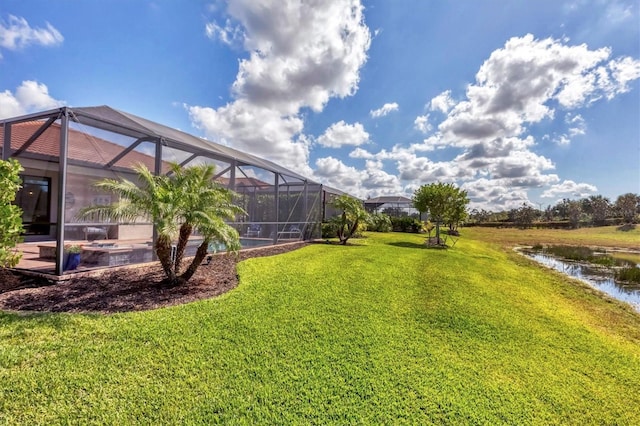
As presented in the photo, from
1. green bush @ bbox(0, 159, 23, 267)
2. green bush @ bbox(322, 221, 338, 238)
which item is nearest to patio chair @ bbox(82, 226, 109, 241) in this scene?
green bush @ bbox(0, 159, 23, 267)

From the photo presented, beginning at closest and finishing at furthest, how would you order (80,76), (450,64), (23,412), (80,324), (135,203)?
(23,412)
(80,324)
(135,203)
(80,76)
(450,64)

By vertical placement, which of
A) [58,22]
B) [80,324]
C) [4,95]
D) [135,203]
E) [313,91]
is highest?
[313,91]

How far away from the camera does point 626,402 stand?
323cm

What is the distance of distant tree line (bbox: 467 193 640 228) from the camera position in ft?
165

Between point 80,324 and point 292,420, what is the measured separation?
11.8ft

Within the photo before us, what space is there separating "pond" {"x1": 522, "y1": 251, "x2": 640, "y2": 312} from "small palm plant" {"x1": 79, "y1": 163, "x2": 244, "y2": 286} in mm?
11103

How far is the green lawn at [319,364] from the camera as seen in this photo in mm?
2721

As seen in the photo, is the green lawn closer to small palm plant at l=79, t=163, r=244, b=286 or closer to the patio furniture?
small palm plant at l=79, t=163, r=244, b=286

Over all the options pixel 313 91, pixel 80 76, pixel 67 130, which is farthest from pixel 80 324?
pixel 313 91

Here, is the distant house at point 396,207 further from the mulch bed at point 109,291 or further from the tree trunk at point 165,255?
the tree trunk at point 165,255

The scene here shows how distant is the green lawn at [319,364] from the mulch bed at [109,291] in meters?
0.54

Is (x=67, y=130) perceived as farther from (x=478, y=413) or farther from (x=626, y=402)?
(x=626, y=402)

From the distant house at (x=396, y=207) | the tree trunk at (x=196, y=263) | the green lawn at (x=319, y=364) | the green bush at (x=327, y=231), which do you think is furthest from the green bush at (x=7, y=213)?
the distant house at (x=396, y=207)

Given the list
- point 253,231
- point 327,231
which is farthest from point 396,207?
point 253,231
